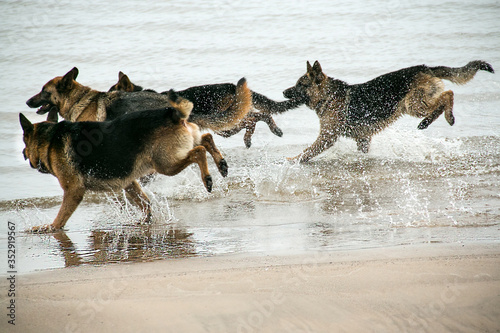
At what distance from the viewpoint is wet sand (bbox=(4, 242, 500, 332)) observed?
106 inches

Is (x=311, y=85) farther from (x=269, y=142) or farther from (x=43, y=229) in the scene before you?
(x=43, y=229)

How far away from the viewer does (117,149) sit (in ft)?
16.4

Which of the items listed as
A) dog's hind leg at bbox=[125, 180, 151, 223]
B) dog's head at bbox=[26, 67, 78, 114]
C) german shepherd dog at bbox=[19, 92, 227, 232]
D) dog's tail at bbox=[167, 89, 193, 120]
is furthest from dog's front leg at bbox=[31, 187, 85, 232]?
dog's head at bbox=[26, 67, 78, 114]

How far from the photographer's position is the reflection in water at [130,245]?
4.06 meters

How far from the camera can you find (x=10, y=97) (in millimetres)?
12062

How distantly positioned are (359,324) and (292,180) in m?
4.11

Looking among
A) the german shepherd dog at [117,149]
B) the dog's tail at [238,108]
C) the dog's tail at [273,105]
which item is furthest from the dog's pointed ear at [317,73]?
the german shepherd dog at [117,149]

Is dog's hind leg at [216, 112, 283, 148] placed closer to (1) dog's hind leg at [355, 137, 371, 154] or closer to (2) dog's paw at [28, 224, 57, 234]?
(1) dog's hind leg at [355, 137, 371, 154]

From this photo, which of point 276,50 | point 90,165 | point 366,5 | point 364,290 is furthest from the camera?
point 366,5

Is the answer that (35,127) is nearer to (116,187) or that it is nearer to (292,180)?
(116,187)

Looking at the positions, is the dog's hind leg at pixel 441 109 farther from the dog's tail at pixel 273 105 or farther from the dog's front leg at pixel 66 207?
the dog's front leg at pixel 66 207

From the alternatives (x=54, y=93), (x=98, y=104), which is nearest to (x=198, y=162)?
(x=98, y=104)

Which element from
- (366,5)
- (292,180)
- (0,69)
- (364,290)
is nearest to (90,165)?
(292,180)

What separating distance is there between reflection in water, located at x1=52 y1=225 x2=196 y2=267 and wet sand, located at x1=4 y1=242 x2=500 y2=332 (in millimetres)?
408
